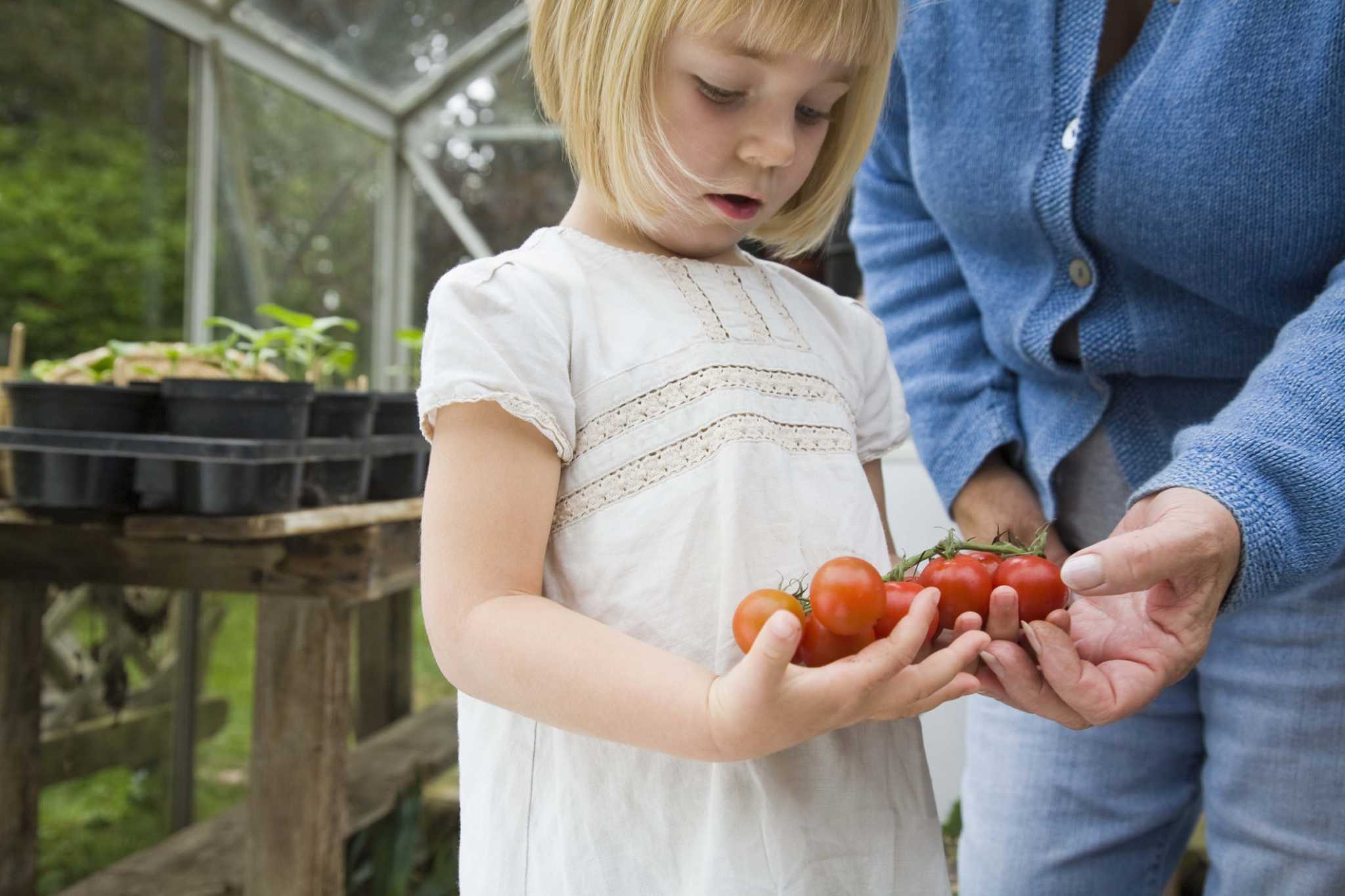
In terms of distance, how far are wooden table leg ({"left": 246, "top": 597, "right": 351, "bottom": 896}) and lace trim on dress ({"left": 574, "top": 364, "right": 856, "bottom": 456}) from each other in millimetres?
1481

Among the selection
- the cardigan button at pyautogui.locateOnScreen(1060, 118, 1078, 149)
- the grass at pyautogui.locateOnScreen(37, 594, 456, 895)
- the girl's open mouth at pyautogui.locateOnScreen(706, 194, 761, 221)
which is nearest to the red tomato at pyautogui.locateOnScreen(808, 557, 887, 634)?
the girl's open mouth at pyautogui.locateOnScreen(706, 194, 761, 221)

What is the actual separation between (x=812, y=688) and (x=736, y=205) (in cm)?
52

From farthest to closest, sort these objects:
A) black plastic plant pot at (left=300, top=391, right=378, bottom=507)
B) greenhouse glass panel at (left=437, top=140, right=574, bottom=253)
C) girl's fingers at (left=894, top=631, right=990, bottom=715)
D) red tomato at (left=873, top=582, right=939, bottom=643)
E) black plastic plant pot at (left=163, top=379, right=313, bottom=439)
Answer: greenhouse glass panel at (left=437, top=140, right=574, bottom=253) → black plastic plant pot at (left=300, top=391, right=378, bottom=507) → black plastic plant pot at (left=163, top=379, right=313, bottom=439) → red tomato at (left=873, top=582, right=939, bottom=643) → girl's fingers at (left=894, top=631, right=990, bottom=715)

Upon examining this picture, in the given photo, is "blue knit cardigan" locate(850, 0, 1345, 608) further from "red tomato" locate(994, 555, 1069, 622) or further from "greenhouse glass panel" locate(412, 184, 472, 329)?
"greenhouse glass panel" locate(412, 184, 472, 329)

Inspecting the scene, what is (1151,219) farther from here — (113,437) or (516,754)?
(113,437)

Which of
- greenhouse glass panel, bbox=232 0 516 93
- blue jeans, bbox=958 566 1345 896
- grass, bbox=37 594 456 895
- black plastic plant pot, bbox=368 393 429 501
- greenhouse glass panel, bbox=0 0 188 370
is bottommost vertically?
grass, bbox=37 594 456 895

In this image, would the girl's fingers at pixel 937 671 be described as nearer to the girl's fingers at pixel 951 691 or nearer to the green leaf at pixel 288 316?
the girl's fingers at pixel 951 691

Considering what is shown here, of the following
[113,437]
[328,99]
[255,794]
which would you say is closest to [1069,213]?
[113,437]

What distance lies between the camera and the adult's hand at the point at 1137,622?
89 cm

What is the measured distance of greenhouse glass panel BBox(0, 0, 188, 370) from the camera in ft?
11.7

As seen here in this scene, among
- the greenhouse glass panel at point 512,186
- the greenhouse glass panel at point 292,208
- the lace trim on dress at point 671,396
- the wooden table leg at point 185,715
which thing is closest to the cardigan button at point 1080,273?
the lace trim on dress at point 671,396

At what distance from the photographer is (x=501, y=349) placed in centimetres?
94

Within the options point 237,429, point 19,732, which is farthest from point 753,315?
point 19,732

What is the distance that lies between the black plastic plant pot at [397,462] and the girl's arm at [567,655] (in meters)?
1.69
